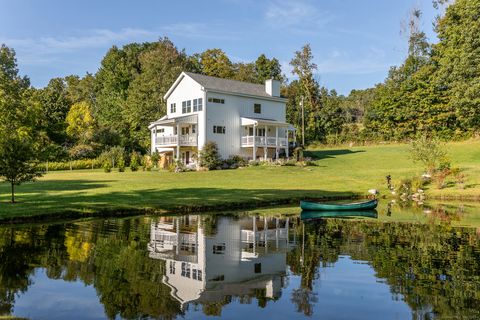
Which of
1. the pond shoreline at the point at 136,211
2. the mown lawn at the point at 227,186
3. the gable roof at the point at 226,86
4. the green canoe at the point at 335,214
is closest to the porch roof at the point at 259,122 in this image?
the gable roof at the point at 226,86

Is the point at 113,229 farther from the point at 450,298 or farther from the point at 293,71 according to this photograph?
the point at 293,71

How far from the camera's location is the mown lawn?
78.8 feet

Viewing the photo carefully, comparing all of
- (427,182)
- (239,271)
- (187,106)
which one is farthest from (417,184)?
(187,106)

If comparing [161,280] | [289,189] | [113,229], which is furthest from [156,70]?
[161,280]

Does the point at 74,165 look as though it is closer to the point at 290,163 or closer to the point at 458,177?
the point at 290,163

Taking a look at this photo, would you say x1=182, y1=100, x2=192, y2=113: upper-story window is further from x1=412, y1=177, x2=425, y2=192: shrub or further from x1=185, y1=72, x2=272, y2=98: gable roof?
x1=412, y1=177, x2=425, y2=192: shrub

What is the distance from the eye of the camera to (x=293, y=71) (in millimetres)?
80750

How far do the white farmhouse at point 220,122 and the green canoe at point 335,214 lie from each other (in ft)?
89.8

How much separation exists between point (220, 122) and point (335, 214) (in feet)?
97.4

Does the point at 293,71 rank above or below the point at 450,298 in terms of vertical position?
above

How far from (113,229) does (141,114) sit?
54398 mm

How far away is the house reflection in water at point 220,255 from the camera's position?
1040 cm

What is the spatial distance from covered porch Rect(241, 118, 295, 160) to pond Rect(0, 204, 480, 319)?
108 feet

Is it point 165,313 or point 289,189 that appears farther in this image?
point 289,189
